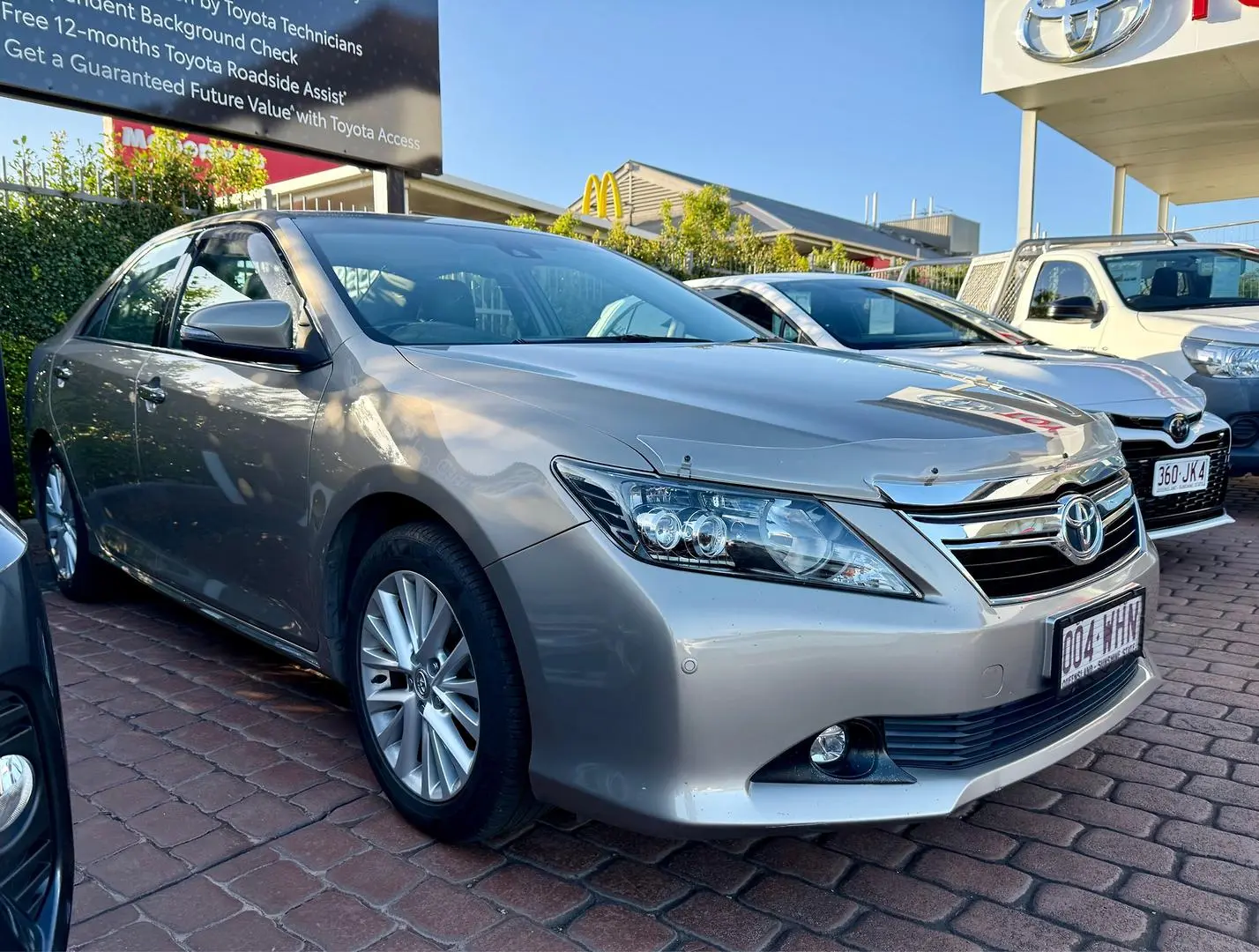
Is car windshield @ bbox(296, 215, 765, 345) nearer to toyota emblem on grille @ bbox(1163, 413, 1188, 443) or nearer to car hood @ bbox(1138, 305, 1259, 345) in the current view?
toyota emblem on grille @ bbox(1163, 413, 1188, 443)

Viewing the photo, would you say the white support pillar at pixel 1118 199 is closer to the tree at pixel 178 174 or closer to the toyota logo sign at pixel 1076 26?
the toyota logo sign at pixel 1076 26

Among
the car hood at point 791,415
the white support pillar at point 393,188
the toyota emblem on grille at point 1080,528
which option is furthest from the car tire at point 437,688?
the white support pillar at point 393,188

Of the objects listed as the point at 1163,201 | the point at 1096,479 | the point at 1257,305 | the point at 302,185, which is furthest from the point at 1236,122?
the point at 1096,479

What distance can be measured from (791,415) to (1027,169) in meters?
14.6

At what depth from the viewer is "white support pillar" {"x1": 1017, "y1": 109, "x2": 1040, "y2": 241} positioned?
583 inches

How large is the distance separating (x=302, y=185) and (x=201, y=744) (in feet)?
52.4

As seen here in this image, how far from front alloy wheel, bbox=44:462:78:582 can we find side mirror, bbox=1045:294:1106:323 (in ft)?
19.7

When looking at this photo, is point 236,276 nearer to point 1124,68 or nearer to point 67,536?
point 67,536

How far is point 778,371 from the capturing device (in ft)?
8.35

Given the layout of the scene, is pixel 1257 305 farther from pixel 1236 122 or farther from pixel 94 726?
pixel 1236 122

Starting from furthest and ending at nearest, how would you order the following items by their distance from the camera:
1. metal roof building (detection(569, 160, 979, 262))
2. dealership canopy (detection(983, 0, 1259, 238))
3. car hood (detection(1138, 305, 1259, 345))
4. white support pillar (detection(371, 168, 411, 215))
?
metal roof building (detection(569, 160, 979, 262)) → dealership canopy (detection(983, 0, 1259, 238)) → white support pillar (detection(371, 168, 411, 215)) → car hood (detection(1138, 305, 1259, 345))

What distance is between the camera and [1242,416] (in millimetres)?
5875

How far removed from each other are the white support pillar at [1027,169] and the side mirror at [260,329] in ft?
46.9

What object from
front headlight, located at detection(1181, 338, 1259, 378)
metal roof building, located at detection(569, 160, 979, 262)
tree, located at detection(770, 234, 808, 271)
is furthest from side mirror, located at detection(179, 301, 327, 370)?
metal roof building, located at detection(569, 160, 979, 262)
